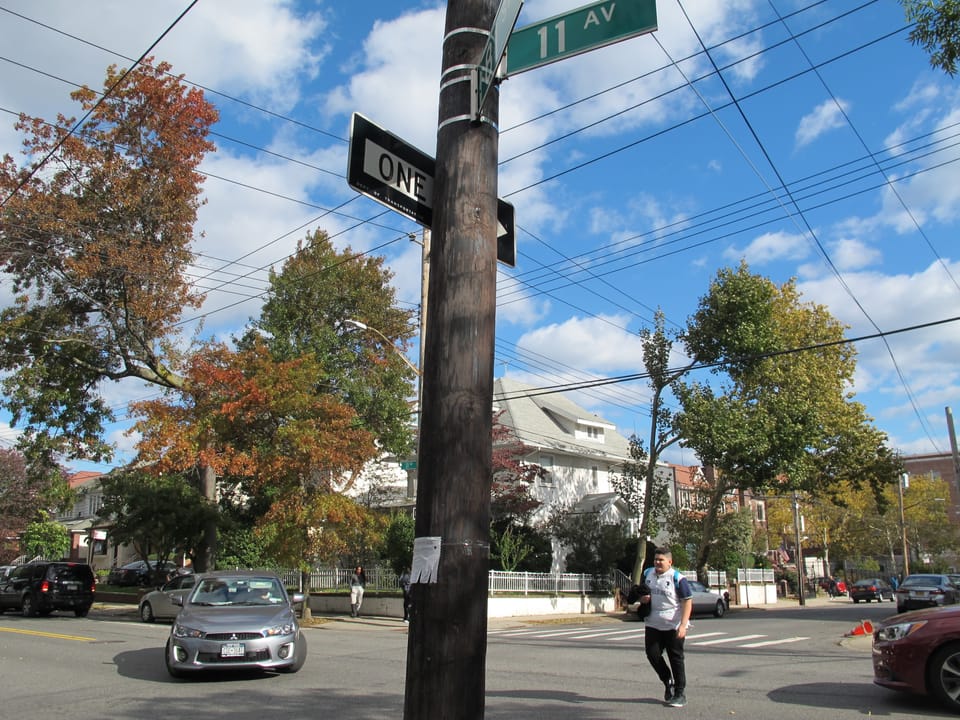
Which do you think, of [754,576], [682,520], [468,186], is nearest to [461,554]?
[468,186]

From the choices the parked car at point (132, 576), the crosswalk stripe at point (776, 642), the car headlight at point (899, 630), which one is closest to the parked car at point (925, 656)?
the car headlight at point (899, 630)

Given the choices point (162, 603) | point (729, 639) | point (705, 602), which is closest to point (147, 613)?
point (162, 603)

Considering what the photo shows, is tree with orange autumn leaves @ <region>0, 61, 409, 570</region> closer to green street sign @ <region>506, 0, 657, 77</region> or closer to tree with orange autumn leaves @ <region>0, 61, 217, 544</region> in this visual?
tree with orange autumn leaves @ <region>0, 61, 217, 544</region>

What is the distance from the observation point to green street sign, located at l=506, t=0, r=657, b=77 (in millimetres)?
3533

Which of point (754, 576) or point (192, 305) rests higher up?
point (192, 305)

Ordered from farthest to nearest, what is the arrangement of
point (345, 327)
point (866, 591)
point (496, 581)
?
point (866, 591)
point (345, 327)
point (496, 581)

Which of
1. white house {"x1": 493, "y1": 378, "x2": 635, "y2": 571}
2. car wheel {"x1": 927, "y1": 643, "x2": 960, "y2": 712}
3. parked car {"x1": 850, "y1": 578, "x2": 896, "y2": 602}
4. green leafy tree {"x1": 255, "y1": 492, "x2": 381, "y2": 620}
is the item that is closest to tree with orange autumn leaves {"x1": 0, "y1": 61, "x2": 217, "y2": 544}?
green leafy tree {"x1": 255, "y1": 492, "x2": 381, "y2": 620}

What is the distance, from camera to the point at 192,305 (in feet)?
91.7

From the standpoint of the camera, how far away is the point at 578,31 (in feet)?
11.9

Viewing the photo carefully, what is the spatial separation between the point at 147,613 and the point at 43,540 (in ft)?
107

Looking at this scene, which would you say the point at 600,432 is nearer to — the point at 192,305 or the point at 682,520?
the point at 682,520

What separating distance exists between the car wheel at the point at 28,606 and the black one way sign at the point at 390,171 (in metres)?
26.6

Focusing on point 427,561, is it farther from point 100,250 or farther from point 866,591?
point 866,591

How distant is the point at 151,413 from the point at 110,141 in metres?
9.43
